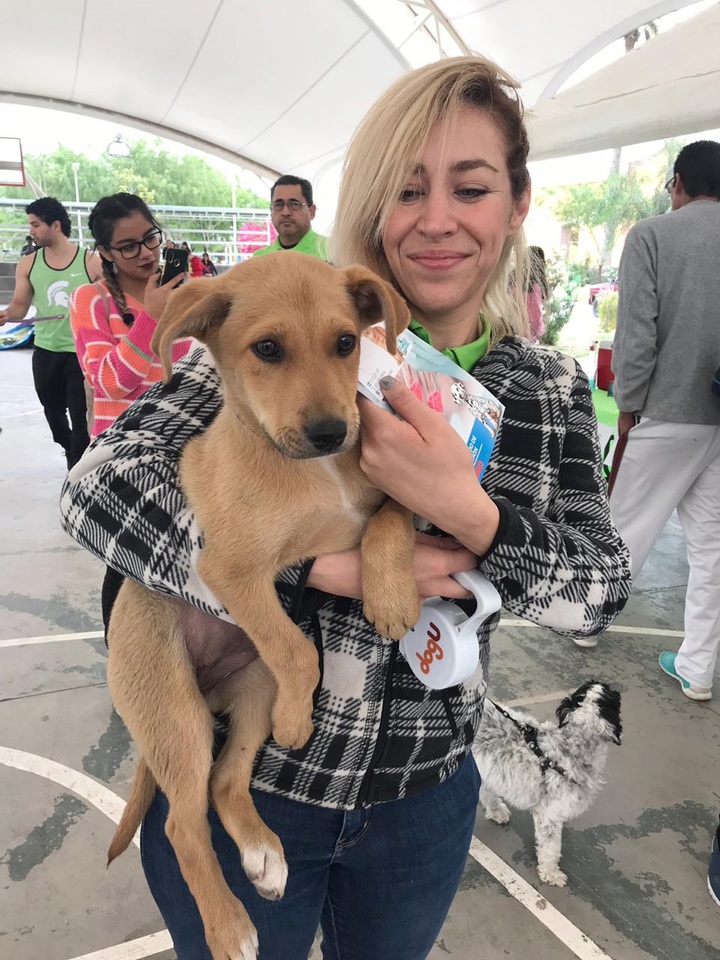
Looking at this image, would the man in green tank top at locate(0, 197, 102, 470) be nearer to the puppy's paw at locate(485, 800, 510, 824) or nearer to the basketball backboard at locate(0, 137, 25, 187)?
the puppy's paw at locate(485, 800, 510, 824)

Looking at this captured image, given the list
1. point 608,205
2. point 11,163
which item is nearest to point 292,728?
point 608,205

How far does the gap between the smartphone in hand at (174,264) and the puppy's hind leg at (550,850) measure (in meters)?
2.79

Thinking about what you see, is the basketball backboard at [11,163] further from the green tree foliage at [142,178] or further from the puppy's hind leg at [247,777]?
the puppy's hind leg at [247,777]

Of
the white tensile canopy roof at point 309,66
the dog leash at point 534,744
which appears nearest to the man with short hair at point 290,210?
the white tensile canopy roof at point 309,66

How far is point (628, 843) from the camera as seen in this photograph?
266 cm

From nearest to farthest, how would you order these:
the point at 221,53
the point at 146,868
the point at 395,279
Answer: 1. the point at 146,868
2. the point at 395,279
3. the point at 221,53

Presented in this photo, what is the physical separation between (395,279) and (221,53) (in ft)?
51.0

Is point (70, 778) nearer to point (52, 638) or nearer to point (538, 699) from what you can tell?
point (52, 638)

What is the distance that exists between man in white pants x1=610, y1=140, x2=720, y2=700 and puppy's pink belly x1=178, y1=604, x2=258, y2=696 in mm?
2898

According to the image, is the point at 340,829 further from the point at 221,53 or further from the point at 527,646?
the point at 221,53

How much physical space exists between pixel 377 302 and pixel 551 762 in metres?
2.02

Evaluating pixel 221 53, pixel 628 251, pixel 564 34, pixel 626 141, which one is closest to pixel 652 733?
pixel 628 251

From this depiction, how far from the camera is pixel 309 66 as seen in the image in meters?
13.9

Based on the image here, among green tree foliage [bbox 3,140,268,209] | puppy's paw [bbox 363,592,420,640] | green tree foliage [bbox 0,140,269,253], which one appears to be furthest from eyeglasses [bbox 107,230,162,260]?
green tree foliage [bbox 3,140,268,209]
